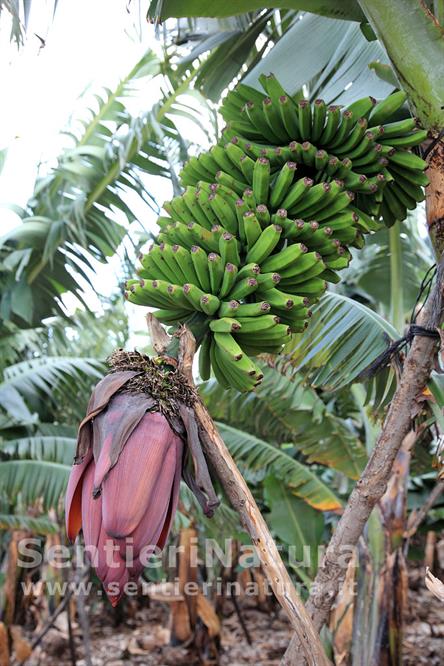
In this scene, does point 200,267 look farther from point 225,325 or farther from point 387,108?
point 387,108

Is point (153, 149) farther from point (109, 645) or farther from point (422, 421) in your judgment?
point (109, 645)

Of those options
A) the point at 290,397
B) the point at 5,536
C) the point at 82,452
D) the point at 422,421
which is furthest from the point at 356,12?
the point at 5,536

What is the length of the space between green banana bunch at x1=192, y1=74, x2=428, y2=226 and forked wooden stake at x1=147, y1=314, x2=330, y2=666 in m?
0.39

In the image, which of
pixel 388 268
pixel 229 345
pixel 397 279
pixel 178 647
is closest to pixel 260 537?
pixel 229 345

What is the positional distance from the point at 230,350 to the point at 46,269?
7.43 feet

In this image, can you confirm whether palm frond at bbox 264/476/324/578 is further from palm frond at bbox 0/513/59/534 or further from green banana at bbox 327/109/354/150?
green banana at bbox 327/109/354/150

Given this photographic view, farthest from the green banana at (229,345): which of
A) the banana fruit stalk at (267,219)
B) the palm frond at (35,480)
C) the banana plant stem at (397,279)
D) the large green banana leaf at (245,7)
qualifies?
the palm frond at (35,480)

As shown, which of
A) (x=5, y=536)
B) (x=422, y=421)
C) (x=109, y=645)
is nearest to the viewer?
(x=422, y=421)

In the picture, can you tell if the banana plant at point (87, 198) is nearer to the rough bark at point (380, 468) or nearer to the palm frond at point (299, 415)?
the palm frond at point (299, 415)

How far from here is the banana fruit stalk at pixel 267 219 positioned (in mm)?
891

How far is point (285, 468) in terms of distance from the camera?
2.96 metres

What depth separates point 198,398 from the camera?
85cm

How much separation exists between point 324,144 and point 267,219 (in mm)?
223

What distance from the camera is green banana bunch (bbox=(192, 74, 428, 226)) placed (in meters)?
1.03
